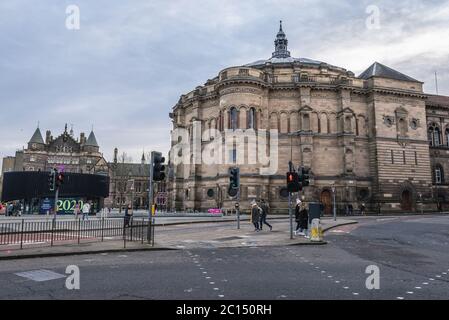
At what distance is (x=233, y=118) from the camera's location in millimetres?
44844

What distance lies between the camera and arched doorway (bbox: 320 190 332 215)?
46.2m

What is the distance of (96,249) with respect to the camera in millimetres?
12984

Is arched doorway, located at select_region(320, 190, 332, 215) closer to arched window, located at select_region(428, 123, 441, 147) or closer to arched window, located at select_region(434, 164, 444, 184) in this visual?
arched window, located at select_region(434, 164, 444, 184)

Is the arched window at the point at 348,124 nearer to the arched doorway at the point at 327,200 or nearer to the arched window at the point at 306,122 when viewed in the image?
the arched window at the point at 306,122

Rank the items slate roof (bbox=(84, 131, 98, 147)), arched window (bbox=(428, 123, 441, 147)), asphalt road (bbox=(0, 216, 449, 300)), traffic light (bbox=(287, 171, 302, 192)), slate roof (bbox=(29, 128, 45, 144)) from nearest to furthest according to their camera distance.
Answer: asphalt road (bbox=(0, 216, 449, 300)) < traffic light (bbox=(287, 171, 302, 192)) < arched window (bbox=(428, 123, 441, 147)) < slate roof (bbox=(29, 128, 45, 144)) < slate roof (bbox=(84, 131, 98, 147))

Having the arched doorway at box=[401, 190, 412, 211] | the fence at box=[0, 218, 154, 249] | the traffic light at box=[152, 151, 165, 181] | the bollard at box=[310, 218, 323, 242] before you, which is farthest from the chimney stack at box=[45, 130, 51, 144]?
the bollard at box=[310, 218, 323, 242]

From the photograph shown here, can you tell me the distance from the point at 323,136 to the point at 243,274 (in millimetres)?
41100

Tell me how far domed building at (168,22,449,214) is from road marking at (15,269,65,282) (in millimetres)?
34303

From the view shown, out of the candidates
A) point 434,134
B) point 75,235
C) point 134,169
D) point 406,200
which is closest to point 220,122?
point 406,200

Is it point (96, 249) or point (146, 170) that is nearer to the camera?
point (96, 249)
